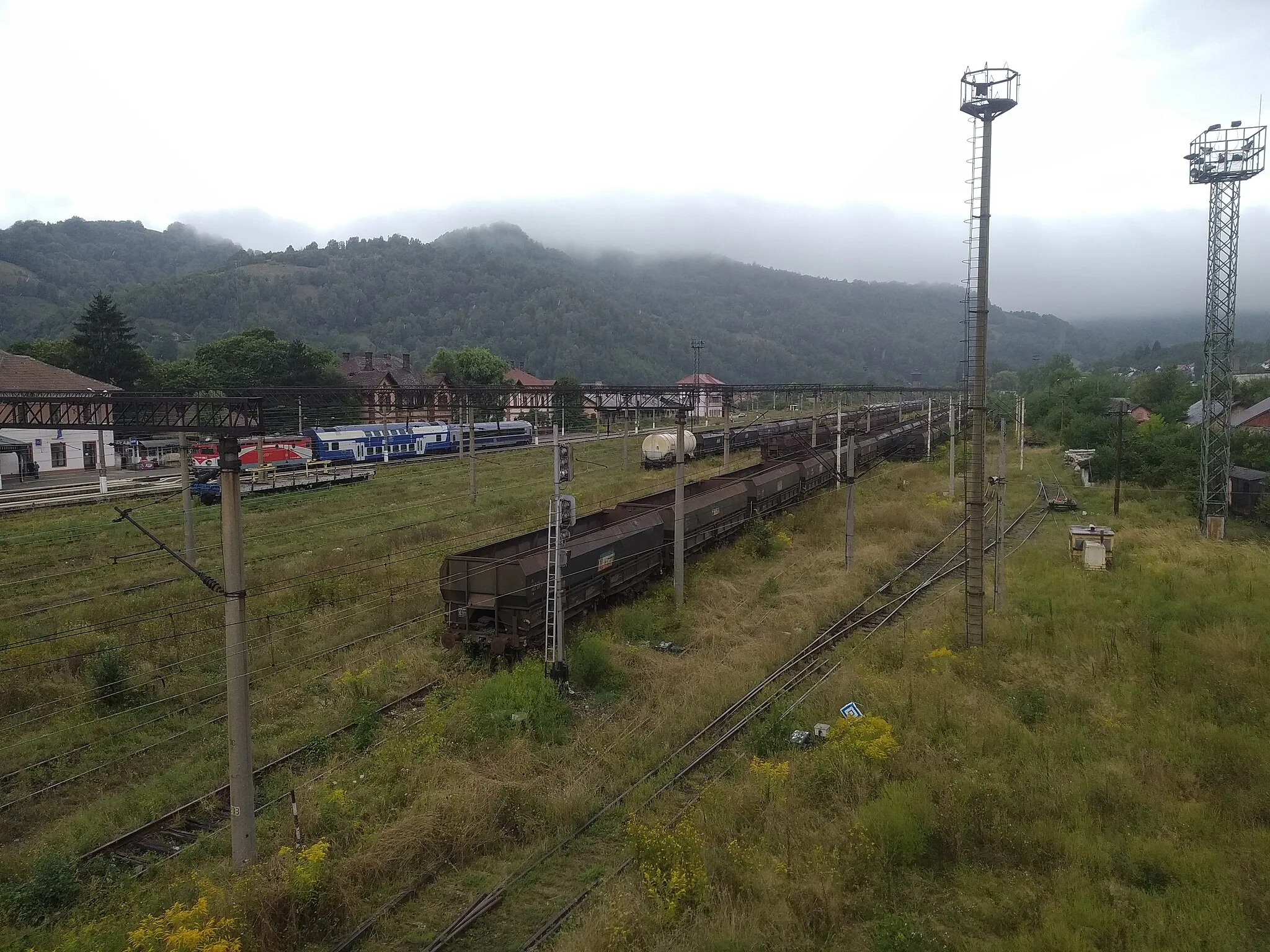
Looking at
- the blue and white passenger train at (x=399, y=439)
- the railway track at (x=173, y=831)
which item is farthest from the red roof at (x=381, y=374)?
the railway track at (x=173, y=831)

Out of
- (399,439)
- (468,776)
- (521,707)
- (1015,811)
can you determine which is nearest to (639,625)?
(521,707)

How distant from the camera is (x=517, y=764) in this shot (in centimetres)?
1191

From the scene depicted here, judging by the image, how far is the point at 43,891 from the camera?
939cm

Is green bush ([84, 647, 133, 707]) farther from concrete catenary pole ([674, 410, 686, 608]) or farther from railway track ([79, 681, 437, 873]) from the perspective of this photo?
concrete catenary pole ([674, 410, 686, 608])

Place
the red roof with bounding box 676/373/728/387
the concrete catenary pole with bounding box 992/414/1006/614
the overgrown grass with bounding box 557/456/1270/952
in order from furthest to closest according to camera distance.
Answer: the red roof with bounding box 676/373/728/387, the concrete catenary pole with bounding box 992/414/1006/614, the overgrown grass with bounding box 557/456/1270/952

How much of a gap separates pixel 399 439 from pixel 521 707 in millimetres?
40007

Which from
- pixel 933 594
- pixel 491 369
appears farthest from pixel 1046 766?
pixel 491 369

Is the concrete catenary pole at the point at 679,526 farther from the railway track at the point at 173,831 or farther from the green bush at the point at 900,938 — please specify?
the green bush at the point at 900,938

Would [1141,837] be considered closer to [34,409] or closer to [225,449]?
[225,449]

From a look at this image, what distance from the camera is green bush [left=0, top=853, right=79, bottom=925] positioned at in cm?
916

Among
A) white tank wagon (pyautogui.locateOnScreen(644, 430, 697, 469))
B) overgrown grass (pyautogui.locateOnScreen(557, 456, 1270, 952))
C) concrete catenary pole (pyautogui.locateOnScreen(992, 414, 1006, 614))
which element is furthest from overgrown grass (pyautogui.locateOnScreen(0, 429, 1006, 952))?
white tank wagon (pyautogui.locateOnScreen(644, 430, 697, 469))

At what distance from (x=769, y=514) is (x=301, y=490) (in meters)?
24.3

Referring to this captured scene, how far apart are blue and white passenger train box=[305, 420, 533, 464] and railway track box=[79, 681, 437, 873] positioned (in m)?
34.9

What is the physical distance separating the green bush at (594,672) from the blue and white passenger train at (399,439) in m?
31.4
